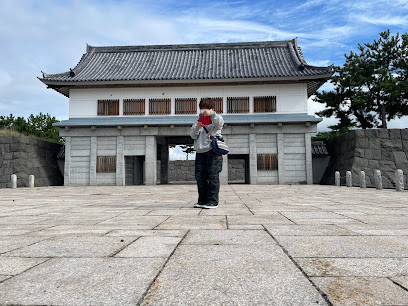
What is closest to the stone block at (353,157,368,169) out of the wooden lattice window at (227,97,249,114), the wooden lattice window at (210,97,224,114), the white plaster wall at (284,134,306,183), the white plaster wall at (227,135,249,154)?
the white plaster wall at (284,134,306,183)

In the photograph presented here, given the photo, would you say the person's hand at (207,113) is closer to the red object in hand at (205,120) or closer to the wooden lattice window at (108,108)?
the red object in hand at (205,120)

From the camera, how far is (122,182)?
49.6 ft

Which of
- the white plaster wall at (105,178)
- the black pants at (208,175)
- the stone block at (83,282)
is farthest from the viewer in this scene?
the white plaster wall at (105,178)

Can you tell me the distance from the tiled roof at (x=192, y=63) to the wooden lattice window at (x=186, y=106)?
1189mm

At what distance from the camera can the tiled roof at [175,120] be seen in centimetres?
1470

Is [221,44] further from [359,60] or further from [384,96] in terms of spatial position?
[384,96]

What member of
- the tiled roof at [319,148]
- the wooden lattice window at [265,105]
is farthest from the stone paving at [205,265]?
the tiled roof at [319,148]

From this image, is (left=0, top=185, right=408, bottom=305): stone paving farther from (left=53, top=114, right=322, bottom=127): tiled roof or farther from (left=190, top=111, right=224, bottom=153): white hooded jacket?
(left=53, top=114, right=322, bottom=127): tiled roof

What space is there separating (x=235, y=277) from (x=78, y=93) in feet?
54.3

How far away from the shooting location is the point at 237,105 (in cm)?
1540

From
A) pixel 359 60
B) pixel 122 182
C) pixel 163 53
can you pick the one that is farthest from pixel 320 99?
pixel 122 182

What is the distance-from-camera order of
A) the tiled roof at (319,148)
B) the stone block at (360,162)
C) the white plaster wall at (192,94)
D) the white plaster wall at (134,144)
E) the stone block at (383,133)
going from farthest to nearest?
1. the tiled roof at (319,148)
2. the white plaster wall at (134,144)
3. the white plaster wall at (192,94)
4. the stone block at (383,133)
5. the stone block at (360,162)

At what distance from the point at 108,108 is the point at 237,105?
696 centimetres

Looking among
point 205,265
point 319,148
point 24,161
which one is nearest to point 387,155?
point 319,148
